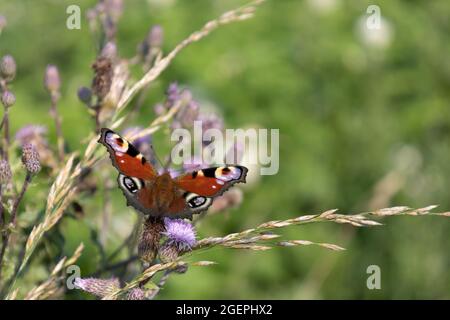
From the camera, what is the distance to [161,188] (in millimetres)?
1841

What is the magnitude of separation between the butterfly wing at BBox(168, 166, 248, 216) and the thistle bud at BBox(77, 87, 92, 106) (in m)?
0.45

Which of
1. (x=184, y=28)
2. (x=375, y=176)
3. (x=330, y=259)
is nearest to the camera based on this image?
(x=330, y=259)

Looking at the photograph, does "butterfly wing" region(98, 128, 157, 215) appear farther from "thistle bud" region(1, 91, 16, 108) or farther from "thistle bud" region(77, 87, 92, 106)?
"thistle bud" region(77, 87, 92, 106)

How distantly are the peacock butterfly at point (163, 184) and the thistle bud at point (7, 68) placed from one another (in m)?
0.40

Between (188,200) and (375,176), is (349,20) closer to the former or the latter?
(375,176)

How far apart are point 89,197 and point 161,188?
541 mm

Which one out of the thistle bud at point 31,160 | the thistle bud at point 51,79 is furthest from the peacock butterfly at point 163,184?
the thistle bud at point 51,79

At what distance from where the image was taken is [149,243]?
1718 millimetres

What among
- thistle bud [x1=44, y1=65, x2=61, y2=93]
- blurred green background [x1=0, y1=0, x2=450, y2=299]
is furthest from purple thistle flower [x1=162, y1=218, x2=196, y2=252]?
blurred green background [x1=0, y1=0, x2=450, y2=299]

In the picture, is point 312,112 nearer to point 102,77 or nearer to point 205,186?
point 102,77

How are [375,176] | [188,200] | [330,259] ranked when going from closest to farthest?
[188,200]
[330,259]
[375,176]

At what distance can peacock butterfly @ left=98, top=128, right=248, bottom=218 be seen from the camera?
5.89 ft

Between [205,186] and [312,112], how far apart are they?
378 cm

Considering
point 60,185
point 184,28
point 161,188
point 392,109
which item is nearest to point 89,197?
point 161,188
